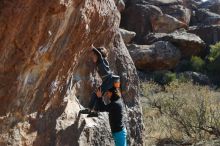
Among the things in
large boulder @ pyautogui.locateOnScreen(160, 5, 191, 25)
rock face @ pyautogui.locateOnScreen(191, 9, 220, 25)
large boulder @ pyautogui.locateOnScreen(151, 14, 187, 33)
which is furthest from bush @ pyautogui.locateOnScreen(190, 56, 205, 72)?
rock face @ pyautogui.locateOnScreen(191, 9, 220, 25)

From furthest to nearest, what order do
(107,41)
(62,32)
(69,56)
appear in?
(107,41)
(69,56)
(62,32)

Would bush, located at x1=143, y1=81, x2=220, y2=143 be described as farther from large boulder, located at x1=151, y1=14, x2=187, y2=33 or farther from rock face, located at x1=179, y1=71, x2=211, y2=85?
large boulder, located at x1=151, y1=14, x2=187, y2=33

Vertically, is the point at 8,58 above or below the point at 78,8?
below

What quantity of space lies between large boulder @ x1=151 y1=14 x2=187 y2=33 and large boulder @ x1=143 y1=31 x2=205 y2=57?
2.46m

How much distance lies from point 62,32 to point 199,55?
27106 millimetres

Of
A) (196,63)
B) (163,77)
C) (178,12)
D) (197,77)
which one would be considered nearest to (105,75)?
(163,77)

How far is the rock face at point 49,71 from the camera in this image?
4793mm

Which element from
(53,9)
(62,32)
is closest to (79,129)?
(62,32)

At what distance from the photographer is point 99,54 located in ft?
20.5

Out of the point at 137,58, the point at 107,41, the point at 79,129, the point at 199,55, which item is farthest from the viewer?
the point at 199,55

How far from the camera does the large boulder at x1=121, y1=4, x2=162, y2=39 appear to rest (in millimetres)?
33281

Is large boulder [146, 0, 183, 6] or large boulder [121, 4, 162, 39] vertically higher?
large boulder [146, 0, 183, 6]

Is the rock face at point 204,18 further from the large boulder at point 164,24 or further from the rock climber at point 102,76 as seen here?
the rock climber at point 102,76

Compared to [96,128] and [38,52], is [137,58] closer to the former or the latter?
[96,128]
